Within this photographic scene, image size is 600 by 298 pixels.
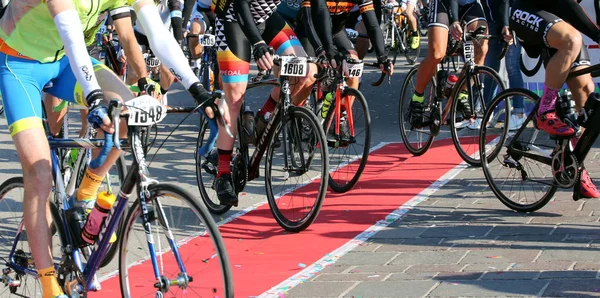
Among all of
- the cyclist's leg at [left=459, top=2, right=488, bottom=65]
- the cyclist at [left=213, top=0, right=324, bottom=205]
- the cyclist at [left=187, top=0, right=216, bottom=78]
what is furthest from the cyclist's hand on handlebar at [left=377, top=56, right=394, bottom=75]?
the cyclist at [left=187, top=0, right=216, bottom=78]

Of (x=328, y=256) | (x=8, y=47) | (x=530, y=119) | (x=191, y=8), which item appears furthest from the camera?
(x=191, y=8)

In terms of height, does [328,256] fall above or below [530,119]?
below

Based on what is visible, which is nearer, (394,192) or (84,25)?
(84,25)

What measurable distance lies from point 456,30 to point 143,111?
532cm

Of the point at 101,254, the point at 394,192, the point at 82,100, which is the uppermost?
the point at 82,100

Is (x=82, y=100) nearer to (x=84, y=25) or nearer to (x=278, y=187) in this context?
(x=84, y=25)

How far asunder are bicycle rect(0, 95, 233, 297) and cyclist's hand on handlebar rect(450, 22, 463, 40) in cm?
465

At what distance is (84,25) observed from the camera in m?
4.93

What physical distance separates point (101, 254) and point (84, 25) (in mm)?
1173

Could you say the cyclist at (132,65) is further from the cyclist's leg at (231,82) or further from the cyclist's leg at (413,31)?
the cyclist's leg at (413,31)

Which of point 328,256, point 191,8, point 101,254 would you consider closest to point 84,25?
point 101,254

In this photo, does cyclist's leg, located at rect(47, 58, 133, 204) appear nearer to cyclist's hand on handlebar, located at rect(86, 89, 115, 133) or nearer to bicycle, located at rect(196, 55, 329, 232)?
cyclist's hand on handlebar, located at rect(86, 89, 115, 133)

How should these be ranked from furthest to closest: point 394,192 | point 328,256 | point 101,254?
point 394,192 → point 328,256 → point 101,254

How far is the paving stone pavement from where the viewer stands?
5094 mm
